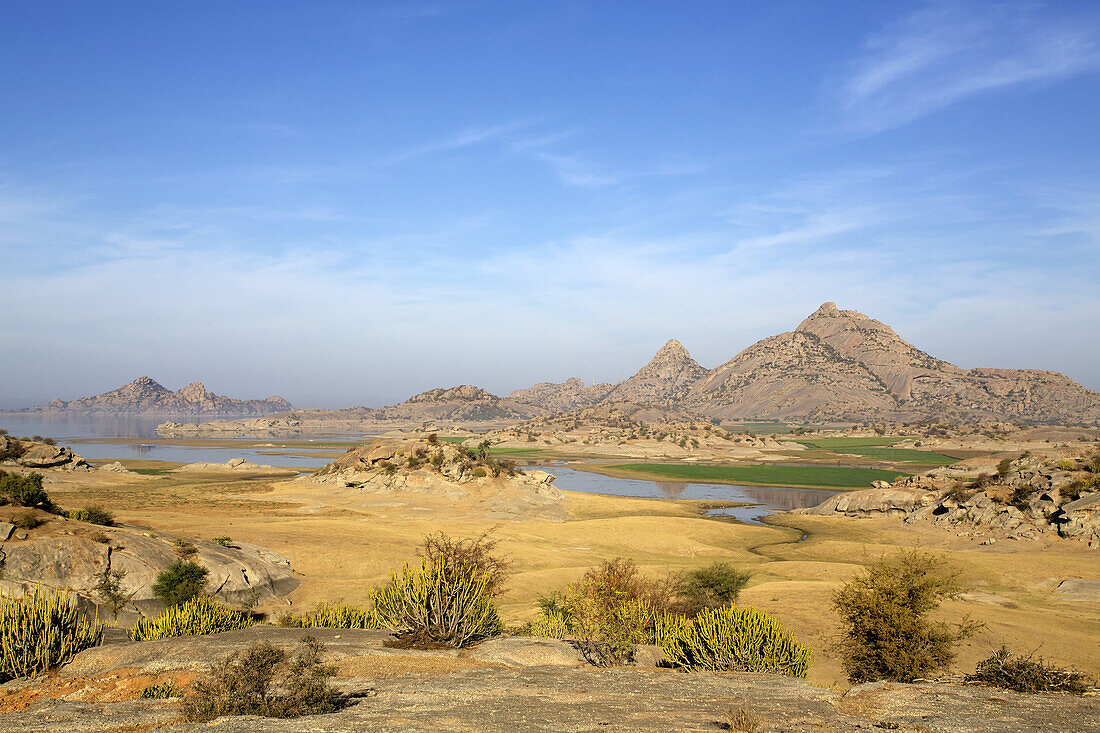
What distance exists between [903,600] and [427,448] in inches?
2483

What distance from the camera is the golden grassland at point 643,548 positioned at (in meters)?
26.4

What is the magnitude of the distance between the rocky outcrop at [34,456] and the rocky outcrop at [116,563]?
49.0 m

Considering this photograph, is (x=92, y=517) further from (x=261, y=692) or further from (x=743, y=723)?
(x=743, y=723)

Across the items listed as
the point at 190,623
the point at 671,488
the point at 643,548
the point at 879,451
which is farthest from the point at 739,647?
the point at 879,451

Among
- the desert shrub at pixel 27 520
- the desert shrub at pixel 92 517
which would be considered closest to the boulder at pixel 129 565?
the desert shrub at pixel 27 520

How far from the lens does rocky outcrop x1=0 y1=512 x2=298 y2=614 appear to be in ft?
75.5

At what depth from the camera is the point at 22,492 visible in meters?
28.4

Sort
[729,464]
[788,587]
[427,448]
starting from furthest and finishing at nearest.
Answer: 1. [729,464]
2. [427,448]
3. [788,587]

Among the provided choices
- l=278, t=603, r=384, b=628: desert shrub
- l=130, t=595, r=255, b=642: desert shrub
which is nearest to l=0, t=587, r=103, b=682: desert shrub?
l=130, t=595, r=255, b=642: desert shrub

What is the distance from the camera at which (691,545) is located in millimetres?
47125

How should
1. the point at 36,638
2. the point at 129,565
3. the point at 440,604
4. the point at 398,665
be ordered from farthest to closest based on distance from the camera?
the point at 129,565 → the point at 440,604 → the point at 398,665 → the point at 36,638

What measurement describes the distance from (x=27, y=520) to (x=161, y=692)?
17.9 metres

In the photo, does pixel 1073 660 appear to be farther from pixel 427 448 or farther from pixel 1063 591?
pixel 427 448

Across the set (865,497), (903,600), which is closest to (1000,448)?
(865,497)
